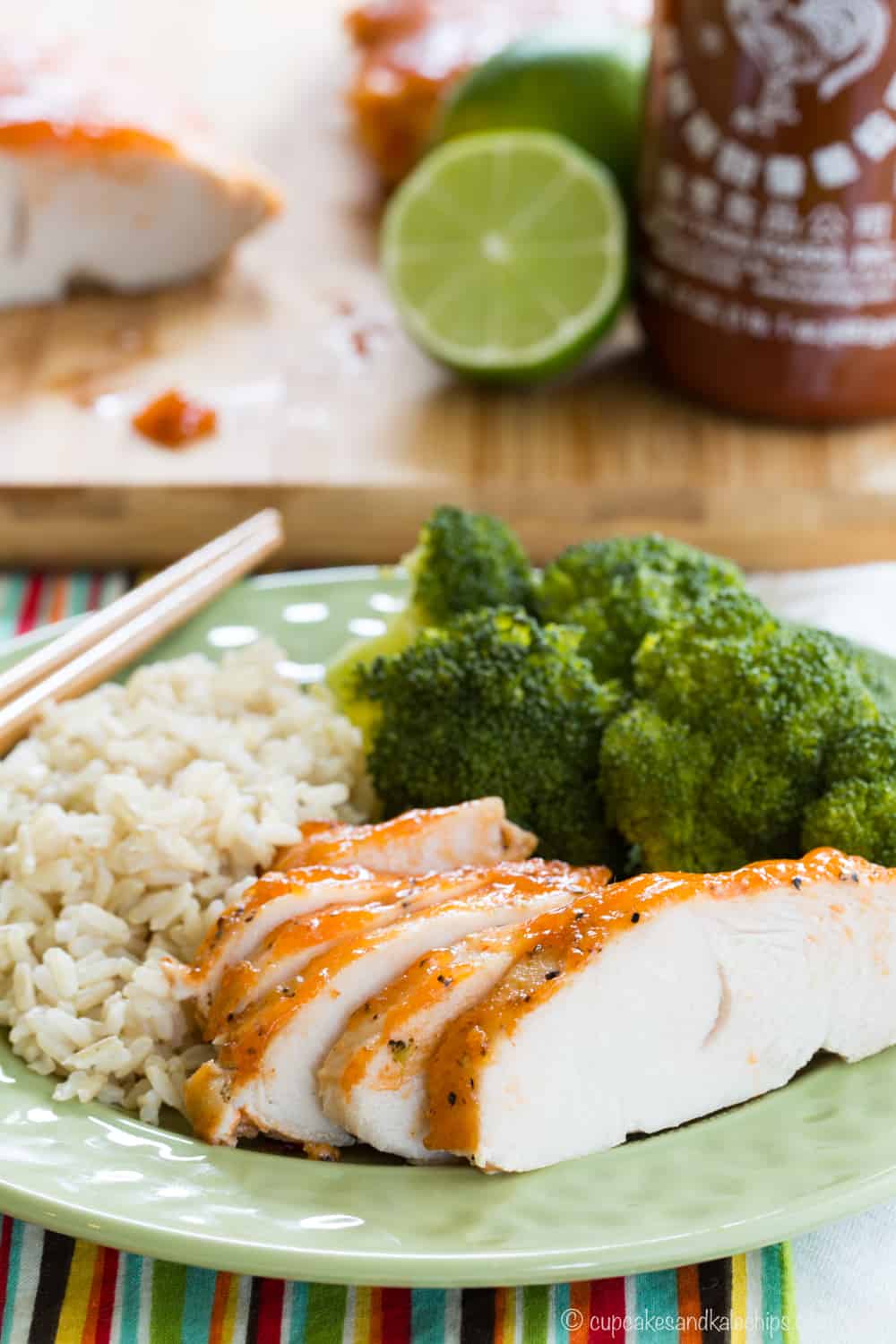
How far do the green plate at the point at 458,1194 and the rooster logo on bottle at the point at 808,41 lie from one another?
2.12 m

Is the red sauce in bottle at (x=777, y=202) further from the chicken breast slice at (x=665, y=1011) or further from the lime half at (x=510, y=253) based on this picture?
the chicken breast slice at (x=665, y=1011)

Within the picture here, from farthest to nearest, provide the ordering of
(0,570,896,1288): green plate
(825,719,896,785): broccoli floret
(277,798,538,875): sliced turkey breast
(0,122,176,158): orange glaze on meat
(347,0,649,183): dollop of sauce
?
(347,0,649,183): dollop of sauce, (0,122,176,158): orange glaze on meat, (825,719,896,785): broccoli floret, (277,798,538,875): sliced turkey breast, (0,570,896,1288): green plate

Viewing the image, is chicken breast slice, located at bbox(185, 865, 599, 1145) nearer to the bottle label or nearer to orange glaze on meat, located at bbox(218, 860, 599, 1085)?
orange glaze on meat, located at bbox(218, 860, 599, 1085)

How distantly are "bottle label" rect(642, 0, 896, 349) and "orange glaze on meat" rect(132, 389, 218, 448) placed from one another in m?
1.09

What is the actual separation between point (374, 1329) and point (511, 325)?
249cm

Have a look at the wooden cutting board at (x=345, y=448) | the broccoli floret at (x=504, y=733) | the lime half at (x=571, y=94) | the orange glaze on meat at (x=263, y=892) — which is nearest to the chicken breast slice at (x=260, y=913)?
the orange glaze on meat at (x=263, y=892)

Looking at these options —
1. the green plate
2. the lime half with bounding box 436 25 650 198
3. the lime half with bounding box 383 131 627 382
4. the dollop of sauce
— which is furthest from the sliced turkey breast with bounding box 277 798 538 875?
the dollop of sauce

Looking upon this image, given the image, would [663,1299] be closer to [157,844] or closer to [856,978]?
[856,978]

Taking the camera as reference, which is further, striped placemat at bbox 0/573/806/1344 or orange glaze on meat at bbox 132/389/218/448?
orange glaze on meat at bbox 132/389/218/448

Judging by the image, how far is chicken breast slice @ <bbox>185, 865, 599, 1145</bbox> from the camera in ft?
6.10

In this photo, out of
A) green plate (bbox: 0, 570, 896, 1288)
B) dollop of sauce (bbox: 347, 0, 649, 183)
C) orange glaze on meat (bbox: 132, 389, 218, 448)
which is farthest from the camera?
dollop of sauce (bbox: 347, 0, 649, 183)

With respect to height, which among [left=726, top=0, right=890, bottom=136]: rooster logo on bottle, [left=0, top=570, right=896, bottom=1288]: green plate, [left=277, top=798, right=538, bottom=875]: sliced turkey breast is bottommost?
[left=0, top=570, right=896, bottom=1288]: green plate

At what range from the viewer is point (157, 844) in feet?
7.08

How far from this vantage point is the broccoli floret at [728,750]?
231cm
